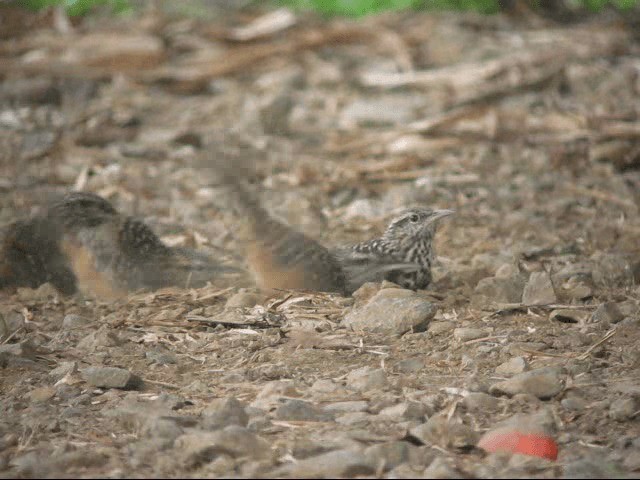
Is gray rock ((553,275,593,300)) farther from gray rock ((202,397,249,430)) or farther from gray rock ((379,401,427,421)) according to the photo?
gray rock ((202,397,249,430))

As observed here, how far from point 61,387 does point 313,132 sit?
6297 mm

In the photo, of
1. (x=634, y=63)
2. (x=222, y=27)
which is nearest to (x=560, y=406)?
(x=634, y=63)

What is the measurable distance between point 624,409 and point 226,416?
1558mm

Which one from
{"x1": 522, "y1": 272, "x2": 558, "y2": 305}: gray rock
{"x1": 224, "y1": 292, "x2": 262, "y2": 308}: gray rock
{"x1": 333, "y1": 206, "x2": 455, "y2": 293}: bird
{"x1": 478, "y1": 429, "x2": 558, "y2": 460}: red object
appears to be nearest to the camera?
{"x1": 478, "y1": 429, "x2": 558, "y2": 460}: red object

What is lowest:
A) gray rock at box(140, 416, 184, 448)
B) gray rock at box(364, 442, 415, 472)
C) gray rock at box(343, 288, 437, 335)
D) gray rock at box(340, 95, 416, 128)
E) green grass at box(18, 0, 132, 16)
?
gray rock at box(340, 95, 416, 128)

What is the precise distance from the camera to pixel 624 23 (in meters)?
12.3

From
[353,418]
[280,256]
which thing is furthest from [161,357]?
[353,418]

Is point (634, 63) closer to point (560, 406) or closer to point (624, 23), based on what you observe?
point (624, 23)

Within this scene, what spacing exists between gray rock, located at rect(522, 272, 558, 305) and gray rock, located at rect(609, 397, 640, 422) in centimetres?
145

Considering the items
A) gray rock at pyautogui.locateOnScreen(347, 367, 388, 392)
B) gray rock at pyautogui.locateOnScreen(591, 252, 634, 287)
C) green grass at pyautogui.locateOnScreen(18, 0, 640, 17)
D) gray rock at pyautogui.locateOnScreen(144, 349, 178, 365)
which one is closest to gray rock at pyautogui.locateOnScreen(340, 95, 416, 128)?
green grass at pyautogui.locateOnScreen(18, 0, 640, 17)

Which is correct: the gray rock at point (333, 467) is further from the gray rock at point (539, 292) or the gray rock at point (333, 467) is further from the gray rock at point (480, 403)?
the gray rock at point (539, 292)

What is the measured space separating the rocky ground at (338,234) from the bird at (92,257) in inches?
6.0

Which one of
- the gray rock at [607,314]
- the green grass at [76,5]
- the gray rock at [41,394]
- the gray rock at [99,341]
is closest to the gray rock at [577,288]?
the gray rock at [607,314]

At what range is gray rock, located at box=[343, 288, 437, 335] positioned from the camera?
548 centimetres
